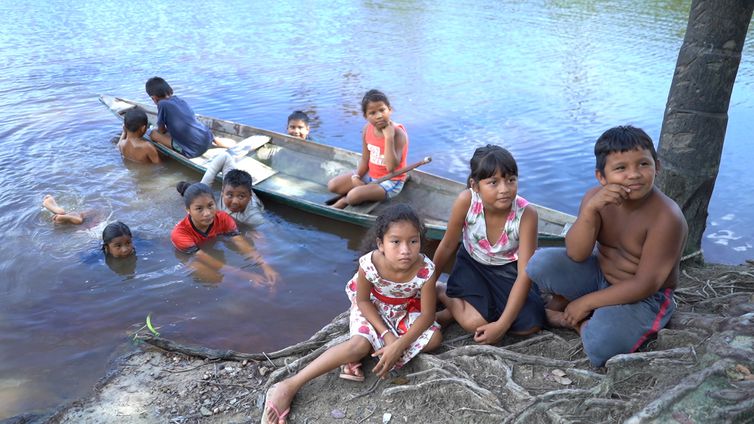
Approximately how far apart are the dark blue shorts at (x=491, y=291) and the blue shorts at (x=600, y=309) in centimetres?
21

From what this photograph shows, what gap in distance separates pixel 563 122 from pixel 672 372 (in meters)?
7.84

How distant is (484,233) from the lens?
331 centimetres

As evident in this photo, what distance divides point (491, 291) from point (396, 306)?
0.56 m

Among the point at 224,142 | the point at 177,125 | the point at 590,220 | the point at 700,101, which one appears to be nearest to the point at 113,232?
the point at 177,125

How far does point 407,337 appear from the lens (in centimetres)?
301

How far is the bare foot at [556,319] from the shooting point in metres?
3.19

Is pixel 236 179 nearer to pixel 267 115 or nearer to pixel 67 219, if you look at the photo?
pixel 67 219

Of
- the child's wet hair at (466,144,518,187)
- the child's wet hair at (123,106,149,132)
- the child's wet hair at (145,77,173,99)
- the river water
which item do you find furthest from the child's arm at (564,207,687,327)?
the child's wet hair at (123,106,149,132)

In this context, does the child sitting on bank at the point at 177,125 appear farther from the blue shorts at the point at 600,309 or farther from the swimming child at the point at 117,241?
the blue shorts at the point at 600,309

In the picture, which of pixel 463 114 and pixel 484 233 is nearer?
pixel 484 233

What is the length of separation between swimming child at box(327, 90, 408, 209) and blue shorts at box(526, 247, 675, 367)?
2.96 meters

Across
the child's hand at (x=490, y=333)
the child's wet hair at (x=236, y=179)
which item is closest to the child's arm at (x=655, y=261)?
the child's hand at (x=490, y=333)

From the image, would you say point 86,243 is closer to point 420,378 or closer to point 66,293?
point 66,293

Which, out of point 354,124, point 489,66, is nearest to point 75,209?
point 354,124
